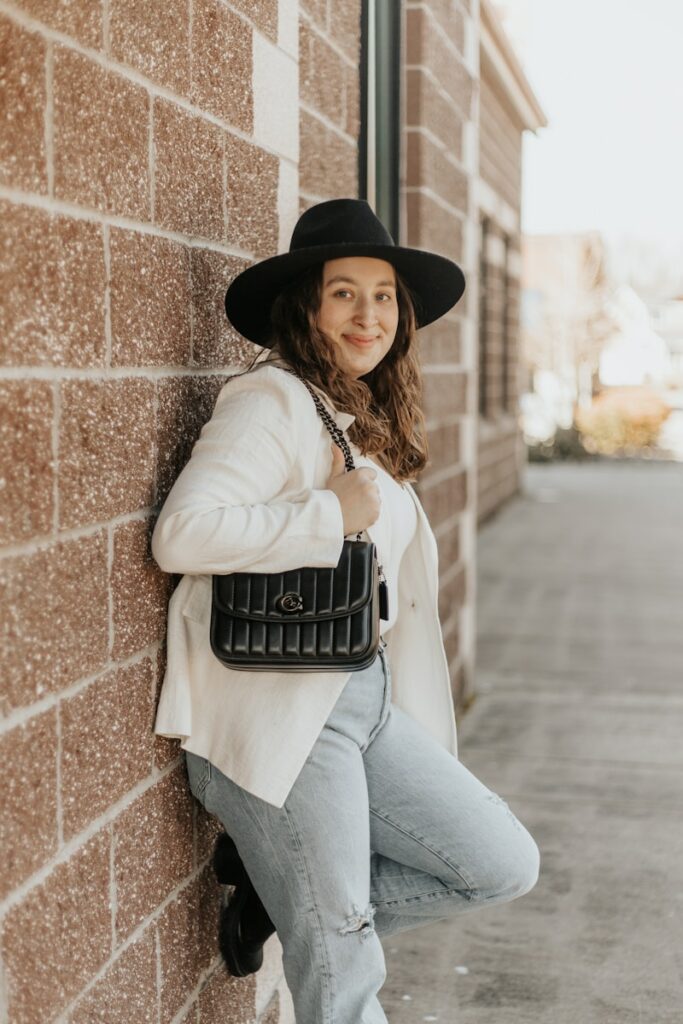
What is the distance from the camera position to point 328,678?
2.54 m

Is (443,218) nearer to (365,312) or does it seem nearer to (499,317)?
(365,312)

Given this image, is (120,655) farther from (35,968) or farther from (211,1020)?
(211,1020)

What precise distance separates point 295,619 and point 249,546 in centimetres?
18

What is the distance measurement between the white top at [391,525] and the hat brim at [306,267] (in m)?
0.36

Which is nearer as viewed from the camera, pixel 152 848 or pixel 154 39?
pixel 154 39

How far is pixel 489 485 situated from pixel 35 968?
44.6 feet

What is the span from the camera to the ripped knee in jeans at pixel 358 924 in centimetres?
248

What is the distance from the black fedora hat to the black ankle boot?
1.15 m

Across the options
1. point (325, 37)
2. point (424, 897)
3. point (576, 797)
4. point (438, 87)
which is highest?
point (438, 87)

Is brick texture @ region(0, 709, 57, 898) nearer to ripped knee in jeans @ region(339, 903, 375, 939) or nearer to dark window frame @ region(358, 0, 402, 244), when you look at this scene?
ripped knee in jeans @ region(339, 903, 375, 939)

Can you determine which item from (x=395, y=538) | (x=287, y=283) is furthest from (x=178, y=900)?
(x=287, y=283)

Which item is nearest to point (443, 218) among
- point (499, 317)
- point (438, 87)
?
point (438, 87)

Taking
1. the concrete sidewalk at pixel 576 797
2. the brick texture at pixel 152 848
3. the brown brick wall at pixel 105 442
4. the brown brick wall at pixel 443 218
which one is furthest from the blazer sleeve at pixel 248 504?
the brown brick wall at pixel 443 218

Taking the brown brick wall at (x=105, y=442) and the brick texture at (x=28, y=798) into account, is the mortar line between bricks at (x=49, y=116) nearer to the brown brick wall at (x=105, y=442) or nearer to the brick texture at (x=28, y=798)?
the brown brick wall at (x=105, y=442)
